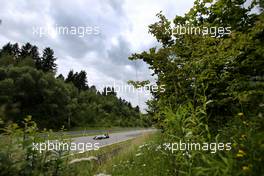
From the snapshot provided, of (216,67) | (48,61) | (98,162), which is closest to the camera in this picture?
(216,67)

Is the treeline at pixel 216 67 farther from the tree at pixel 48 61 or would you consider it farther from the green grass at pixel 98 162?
the tree at pixel 48 61

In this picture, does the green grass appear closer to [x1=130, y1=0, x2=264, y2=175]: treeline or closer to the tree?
[x1=130, y1=0, x2=264, y2=175]: treeline

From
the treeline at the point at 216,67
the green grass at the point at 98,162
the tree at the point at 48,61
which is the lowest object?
the green grass at the point at 98,162

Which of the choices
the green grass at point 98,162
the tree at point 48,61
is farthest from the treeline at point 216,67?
the tree at point 48,61

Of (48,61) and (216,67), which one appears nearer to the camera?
(216,67)

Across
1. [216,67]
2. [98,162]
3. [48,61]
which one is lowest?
[98,162]

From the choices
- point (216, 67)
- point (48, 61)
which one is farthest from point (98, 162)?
point (48, 61)

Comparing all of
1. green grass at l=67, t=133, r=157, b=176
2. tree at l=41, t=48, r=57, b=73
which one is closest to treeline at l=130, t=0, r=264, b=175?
green grass at l=67, t=133, r=157, b=176

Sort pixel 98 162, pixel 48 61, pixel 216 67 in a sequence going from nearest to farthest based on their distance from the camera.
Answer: pixel 216 67 < pixel 98 162 < pixel 48 61

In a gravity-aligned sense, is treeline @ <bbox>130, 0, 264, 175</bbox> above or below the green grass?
above

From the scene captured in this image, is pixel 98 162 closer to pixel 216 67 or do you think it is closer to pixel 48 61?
pixel 216 67

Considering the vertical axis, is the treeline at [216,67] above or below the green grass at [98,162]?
above

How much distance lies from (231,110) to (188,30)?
1.86m

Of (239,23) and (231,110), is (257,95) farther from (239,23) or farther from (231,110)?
(239,23)
